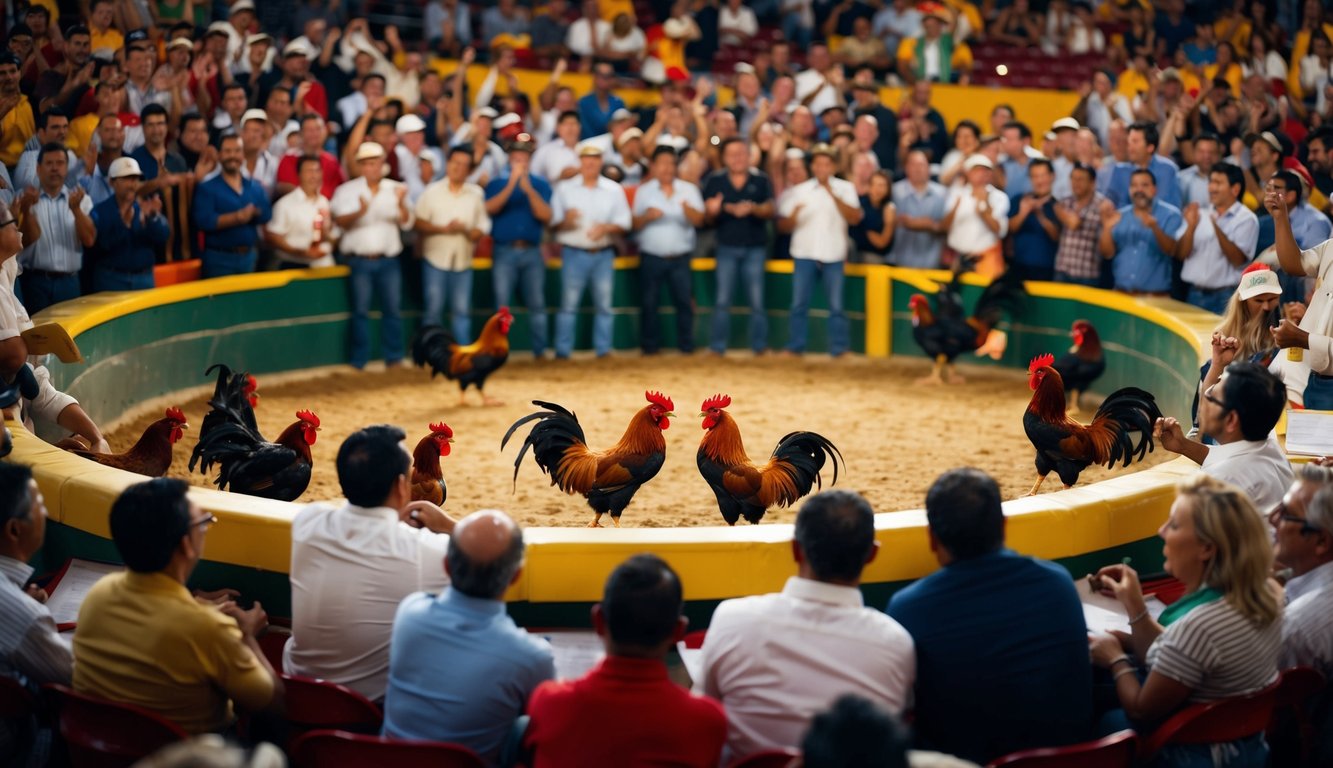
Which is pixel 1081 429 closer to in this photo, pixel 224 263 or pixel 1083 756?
pixel 1083 756

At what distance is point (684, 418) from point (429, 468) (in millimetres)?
4029

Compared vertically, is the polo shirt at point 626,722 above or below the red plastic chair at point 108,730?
above

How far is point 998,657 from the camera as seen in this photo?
149 inches

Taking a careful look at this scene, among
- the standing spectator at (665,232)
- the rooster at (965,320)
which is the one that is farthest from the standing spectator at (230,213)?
the rooster at (965,320)

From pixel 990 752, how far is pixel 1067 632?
37 cm

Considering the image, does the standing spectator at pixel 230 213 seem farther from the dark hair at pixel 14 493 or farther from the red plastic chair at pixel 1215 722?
the red plastic chair at pixel 1215 722

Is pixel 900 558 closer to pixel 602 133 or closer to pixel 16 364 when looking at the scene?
pixel 16 364

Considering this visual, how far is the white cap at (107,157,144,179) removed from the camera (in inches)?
375

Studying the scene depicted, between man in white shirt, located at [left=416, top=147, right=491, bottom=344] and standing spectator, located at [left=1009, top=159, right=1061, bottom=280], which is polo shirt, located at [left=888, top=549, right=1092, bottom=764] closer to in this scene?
standing spectator, located at [left=1009, top=159, right=1061, bottom=280]

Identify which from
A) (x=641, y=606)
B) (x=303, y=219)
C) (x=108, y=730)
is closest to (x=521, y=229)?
(x=303, y=219)

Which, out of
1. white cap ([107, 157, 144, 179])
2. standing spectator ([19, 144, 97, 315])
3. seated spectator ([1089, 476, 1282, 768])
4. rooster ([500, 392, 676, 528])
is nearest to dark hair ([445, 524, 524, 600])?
seated spectator ([1089, 476, 1282, 768])

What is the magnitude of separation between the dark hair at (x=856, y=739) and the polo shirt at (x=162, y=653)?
5.60 ft

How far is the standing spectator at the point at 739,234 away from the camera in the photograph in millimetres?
12344

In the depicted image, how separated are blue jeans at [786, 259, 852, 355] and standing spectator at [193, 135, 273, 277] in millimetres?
4435
